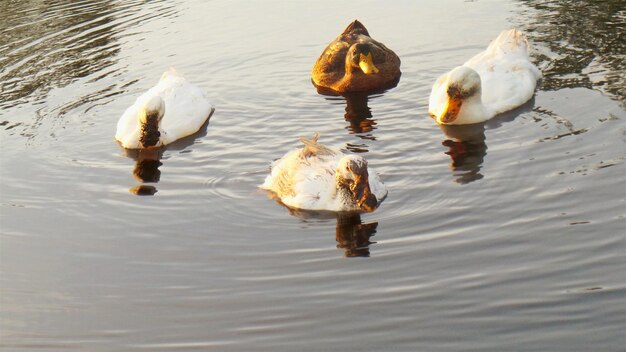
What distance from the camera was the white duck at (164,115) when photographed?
39.0ft

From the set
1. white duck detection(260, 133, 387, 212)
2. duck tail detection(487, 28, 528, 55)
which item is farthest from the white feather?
duck tail detection(487, 28, 528, 55)

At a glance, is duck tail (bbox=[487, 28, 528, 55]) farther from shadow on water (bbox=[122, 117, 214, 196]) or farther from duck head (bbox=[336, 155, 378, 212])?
duck head (bbox=[336, 155, 378, 212])

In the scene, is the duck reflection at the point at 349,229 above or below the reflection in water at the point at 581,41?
above

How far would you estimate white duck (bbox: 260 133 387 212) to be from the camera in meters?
9.39

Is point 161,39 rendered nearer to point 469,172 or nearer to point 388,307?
point 469,172

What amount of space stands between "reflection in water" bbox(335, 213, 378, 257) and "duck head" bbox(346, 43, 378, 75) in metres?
4.49

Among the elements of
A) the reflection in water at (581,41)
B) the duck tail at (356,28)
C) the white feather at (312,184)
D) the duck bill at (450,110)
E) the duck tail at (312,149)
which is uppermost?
the duck tail at (312,149)

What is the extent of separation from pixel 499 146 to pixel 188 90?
3.95 metres

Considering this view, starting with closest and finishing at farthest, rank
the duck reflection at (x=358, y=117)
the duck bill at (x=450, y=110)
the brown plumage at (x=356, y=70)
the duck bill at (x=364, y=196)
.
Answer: the duck bill at (x=364, y=196)
the duck reflection at (x=358, y=117)
the duck bill at (x=450, y=110)
the brown plumage at (x=356, y=70)

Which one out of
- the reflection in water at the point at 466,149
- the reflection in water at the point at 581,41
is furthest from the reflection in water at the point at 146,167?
the reflection in water at the point at 581,41

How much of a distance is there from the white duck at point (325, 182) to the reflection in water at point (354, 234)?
141mm

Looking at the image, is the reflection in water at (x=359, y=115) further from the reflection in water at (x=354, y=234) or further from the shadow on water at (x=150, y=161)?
the reflection in water at (x=354, y=234)

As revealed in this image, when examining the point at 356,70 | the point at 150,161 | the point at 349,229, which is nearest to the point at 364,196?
the point at 349,229

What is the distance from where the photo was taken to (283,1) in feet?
58.9
